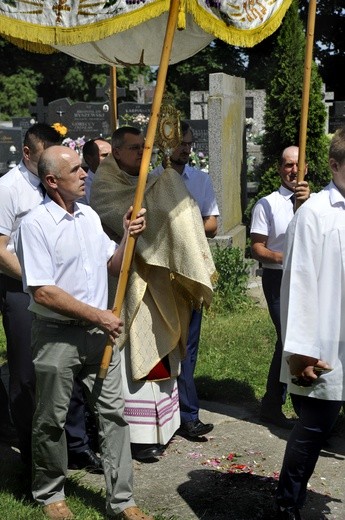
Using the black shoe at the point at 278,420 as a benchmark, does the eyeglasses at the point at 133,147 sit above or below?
above

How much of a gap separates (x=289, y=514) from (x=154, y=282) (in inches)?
65.0

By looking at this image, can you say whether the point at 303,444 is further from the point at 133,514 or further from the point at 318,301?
the point at 133,514

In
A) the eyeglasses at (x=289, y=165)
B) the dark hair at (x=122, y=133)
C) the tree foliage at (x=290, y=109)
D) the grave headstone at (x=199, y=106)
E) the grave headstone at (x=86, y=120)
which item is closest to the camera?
the dark hair at (x=122, y=133)

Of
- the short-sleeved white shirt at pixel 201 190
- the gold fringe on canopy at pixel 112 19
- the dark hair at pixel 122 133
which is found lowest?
the short-sleeved white shirt at pixel 201 190

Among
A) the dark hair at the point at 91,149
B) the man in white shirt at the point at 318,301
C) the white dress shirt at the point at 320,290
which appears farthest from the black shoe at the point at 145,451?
the dark hair at the point at 91,149

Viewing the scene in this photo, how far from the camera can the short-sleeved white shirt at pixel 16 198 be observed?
16.0 ft

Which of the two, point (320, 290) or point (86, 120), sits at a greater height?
point (320, 290)

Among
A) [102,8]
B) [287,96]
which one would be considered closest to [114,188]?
[102,8]

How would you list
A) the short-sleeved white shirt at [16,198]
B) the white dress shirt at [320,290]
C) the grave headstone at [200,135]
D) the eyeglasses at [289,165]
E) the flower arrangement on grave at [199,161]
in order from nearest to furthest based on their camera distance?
1. the white dress shirt at [320,290]
2. the short-sleeved white shirt at [16,198]
3. the eyeglasses at [289,165]
4. the flower arrangement on grave at [199,161]
5. the grave headstone at [200,135]

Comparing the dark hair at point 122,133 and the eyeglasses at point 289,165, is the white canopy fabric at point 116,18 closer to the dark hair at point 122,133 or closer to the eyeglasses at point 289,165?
the dark hair at point 122,133

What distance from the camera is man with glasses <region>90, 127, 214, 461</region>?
16.6 ft

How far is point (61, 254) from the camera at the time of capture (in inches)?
163

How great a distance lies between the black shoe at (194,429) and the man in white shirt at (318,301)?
5.49 ft

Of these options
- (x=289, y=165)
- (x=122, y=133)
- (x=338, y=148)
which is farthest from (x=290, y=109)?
(x=338, y=148)
